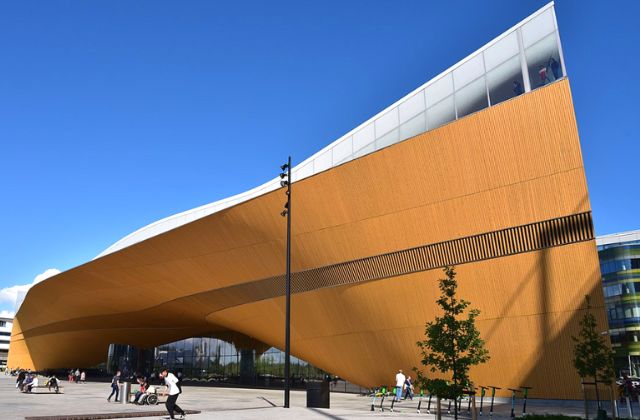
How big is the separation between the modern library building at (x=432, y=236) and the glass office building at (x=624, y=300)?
81.6 feet

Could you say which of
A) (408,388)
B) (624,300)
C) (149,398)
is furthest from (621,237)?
(149,398)

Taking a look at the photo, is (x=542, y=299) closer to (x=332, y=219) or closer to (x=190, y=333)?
(x=332, y=219)

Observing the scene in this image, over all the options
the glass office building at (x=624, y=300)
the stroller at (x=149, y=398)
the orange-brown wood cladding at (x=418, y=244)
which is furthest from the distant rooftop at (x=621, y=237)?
the stroller at (x=149, y=398)

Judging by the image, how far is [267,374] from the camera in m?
41.3

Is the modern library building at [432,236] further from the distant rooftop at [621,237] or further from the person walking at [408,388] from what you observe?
the distant rooftop at [621,237]

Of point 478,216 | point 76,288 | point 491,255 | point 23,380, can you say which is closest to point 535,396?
point 491,255

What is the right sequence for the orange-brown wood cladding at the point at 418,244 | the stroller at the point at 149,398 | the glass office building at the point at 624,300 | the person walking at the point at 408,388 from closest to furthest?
the orange-brown wood cladding at the point at 418,244 < the stroller at the point at 149,398 < the person walking at the point at 408,388 < the glass office building at the point at 624,300

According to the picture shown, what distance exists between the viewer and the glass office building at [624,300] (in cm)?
4016

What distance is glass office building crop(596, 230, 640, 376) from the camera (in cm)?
4016

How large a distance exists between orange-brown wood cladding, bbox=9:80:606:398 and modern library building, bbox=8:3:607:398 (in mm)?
49

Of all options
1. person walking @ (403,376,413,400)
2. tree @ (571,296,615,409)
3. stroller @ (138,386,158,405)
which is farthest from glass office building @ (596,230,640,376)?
Result: stroller @ (138,386,158,405)

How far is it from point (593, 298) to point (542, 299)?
4.95 ft

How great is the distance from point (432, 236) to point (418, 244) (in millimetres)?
697

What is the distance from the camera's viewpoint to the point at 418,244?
795 inches
